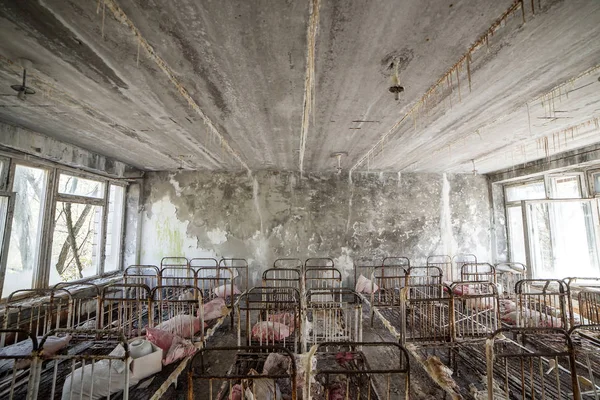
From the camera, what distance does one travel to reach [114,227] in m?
6.50

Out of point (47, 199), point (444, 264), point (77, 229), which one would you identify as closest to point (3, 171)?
point (47, 199)

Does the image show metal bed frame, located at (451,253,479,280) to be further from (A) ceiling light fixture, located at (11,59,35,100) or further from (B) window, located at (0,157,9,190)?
(B) window, located at (0,157,9,190)

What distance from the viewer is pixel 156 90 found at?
8.89 ft

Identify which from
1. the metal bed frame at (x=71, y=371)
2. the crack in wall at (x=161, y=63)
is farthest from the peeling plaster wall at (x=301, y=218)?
the metal bed frame at (x=71, y=371)

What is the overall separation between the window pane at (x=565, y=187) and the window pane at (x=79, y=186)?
10.1 metres

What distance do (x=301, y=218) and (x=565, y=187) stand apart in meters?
5.84

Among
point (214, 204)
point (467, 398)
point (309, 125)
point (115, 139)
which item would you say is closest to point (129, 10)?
point (309, 125)

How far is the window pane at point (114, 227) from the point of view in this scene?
631 cm

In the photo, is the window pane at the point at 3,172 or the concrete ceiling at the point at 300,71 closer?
the concrete ceiling at the point at 300,71

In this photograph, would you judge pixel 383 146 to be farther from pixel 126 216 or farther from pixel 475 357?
pixel 126 216

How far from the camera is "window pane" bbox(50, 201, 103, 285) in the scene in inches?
192

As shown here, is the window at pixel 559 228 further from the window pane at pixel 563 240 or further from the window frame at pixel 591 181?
the window frame at pixel 591 181

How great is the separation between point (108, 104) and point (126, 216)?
4506 millimetres

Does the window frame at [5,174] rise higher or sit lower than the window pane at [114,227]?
higher
